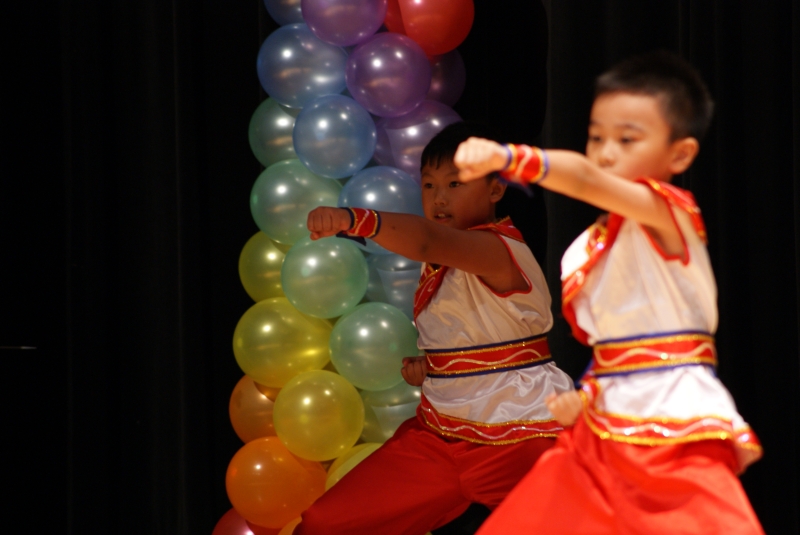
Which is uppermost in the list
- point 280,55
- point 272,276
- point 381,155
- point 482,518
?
point 280,55

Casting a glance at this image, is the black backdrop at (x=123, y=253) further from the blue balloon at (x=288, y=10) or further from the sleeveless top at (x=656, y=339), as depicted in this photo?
Result: the sleeveless top at (x=656, y=339)

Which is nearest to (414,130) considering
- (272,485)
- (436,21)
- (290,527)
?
(436,21)

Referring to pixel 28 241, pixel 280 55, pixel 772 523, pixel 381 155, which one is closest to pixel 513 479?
pixel 772 523

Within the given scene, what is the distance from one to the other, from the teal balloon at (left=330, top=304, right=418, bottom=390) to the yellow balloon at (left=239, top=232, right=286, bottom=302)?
1.09ft

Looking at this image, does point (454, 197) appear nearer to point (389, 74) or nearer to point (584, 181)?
point (389, 74)

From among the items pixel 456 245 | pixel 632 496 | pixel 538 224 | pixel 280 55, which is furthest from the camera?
pixel 538 224

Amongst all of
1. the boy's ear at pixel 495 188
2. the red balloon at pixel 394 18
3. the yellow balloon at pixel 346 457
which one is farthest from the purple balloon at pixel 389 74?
the yellow balloon at pixel 346 457

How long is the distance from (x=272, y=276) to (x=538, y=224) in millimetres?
918

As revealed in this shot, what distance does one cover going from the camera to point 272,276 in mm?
2701

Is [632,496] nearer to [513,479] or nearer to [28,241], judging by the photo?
[513,479]

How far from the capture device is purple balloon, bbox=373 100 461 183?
2.54m

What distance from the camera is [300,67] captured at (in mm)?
2600

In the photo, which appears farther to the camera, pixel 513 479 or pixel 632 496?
pixel 513 479

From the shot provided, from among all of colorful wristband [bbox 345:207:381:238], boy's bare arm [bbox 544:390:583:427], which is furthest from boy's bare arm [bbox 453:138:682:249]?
colorful wristband [bbox 345:207:381:238]
